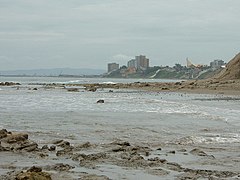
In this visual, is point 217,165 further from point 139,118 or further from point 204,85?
point 204,85

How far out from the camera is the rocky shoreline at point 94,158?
461 inches

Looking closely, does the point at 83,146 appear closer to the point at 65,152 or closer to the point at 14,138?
the point at 65,152

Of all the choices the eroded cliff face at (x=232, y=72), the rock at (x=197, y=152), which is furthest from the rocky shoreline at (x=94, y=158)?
the eroded cliff face at (x=232, y=72)

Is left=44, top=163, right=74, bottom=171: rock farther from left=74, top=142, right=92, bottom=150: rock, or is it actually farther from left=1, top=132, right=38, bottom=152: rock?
left=74, top=142, right=92, bottom=150: rock

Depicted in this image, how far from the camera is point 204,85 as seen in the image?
79.9 meters

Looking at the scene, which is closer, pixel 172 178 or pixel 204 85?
pixel 172 178

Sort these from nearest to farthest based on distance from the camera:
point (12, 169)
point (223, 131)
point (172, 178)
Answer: point (172, 178), point (12, 169), point (223, 131)

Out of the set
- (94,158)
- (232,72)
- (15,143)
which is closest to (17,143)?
(15,143)

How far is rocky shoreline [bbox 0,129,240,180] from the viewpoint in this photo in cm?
1171

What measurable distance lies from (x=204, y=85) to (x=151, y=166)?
225 feet

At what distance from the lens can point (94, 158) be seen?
14.2m

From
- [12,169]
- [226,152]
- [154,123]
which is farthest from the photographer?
[154,123]

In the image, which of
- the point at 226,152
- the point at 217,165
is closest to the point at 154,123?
the point at 226,152

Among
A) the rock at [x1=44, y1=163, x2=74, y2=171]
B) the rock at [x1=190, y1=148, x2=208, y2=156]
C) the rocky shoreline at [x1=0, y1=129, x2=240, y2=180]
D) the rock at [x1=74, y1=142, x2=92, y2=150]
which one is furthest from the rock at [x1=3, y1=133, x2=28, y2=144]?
the rock at [x1=190, y1=148, x2=208, y2=156]
